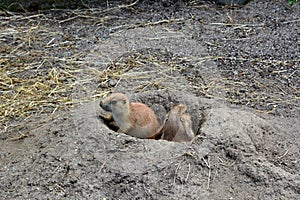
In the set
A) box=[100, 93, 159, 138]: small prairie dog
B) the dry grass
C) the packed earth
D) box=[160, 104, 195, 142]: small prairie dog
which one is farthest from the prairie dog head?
the dry grass

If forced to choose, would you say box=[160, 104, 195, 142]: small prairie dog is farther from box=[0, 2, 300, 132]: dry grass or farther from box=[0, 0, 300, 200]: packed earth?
box=[0, 2, 300, 132]: dry grass

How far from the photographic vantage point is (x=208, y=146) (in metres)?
3.34

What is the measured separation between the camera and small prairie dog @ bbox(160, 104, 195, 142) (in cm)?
360

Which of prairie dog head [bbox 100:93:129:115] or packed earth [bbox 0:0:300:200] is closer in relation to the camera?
packed earth [bbox 0:0:300:200]

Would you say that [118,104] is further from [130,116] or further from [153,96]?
[153,96]

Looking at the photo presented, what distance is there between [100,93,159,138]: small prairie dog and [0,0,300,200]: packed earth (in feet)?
0.42

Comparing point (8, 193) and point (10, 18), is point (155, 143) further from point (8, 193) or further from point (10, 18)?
point (10, 18)

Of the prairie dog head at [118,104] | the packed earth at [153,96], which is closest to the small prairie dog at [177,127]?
the packed earth at [153,96]

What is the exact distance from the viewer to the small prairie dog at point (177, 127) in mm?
3596

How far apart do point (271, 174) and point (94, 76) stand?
1972 mm

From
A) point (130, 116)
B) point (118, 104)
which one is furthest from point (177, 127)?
point (118, 104)

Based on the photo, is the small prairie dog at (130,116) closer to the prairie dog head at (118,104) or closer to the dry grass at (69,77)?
the prairie dog head at (118,104)

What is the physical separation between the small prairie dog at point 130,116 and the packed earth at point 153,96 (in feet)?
0.42

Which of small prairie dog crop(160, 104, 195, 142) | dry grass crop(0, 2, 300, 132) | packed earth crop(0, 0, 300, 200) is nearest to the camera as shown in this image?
packed earth crop(0, 0, 300, 200)
